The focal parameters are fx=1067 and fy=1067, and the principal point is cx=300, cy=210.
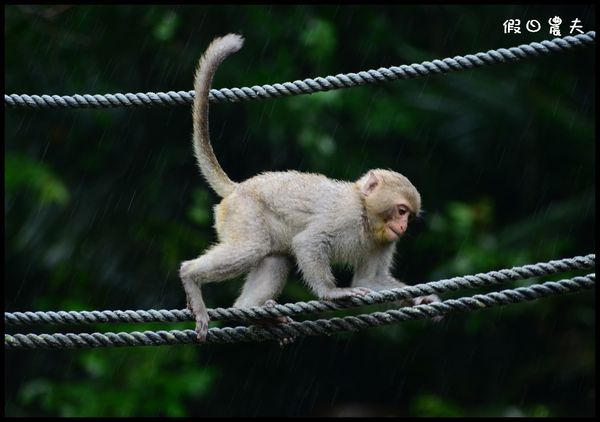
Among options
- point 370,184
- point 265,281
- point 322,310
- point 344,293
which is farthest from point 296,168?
point 322,310

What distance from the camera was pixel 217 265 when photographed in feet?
19.2

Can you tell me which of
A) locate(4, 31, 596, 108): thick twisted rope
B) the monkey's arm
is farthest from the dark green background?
locate(4, 31, 596, 108): thick twisted rope

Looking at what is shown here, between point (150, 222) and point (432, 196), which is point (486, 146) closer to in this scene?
point (432, 196)

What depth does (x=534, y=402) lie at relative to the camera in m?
11.1

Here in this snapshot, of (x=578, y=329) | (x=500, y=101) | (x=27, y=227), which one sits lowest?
(x=27, y=227)

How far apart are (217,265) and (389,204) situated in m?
1.14

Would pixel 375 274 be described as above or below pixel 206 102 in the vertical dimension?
below

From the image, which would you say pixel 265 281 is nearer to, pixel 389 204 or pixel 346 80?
pixel 389 204

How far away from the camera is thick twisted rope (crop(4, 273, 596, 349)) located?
5.11m

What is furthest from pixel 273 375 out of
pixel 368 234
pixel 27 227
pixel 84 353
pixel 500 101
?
pixel 368 234

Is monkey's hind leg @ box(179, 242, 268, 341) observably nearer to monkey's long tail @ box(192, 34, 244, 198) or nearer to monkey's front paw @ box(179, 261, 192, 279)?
monkey's front paw @ box(179, 261, 192, 279)

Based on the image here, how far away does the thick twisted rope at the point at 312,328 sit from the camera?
5.11 m

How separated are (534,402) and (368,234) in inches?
213

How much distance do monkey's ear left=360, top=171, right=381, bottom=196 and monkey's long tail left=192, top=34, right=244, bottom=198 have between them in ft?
2.59
